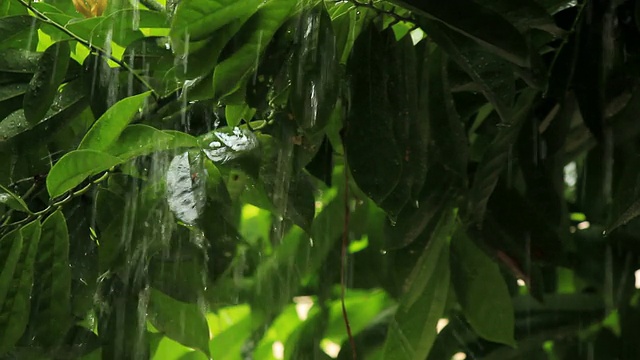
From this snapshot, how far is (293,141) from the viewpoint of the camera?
624 millimetres

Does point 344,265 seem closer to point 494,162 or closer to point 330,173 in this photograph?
point 330,173

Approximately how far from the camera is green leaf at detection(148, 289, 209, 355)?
2.30 feet

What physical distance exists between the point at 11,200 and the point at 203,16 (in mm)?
252

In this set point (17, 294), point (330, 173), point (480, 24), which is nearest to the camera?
point (480, 24)

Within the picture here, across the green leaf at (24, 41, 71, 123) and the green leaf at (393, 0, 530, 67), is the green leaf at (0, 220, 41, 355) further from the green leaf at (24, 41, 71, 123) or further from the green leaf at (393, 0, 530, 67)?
the green leaf at (393, 0, 530, 67)

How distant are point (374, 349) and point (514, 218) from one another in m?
0.23

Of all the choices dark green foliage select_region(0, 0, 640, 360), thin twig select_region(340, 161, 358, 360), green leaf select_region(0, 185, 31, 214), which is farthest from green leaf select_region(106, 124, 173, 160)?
thin twig select_region(340, 161, 358, 360)

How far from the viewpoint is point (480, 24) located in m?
0.52

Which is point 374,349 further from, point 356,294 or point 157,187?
point 157,187

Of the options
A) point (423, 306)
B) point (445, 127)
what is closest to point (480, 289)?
point (423, 306)

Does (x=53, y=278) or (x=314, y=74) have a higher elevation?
(x=314, y=74)

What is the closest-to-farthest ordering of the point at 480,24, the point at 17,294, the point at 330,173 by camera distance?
the point at 480,24
the point at 17,294
the point at 330,173

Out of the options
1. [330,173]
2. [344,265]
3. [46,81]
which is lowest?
[344,265]

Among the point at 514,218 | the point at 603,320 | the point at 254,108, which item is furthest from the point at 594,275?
the point at 254,108
